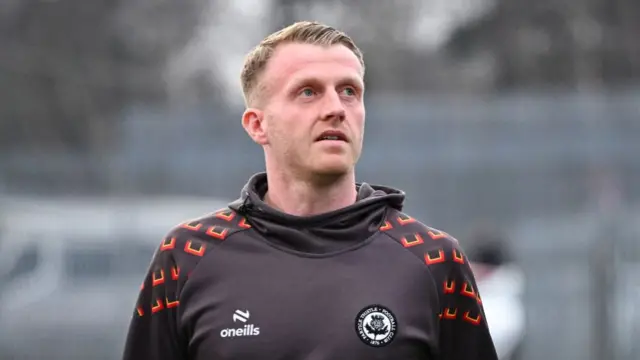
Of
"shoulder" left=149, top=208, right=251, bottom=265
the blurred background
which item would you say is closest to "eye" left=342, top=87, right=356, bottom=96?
"shoulder" left=149, top=208, right=251, bottom=265

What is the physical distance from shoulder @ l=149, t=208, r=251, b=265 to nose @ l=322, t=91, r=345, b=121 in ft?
1.06

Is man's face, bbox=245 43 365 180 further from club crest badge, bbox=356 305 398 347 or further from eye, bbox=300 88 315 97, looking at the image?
→ club crest badge, bbox=356 305 398 347

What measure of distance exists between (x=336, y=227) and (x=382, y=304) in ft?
0.69

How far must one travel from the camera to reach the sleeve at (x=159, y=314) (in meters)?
2.73

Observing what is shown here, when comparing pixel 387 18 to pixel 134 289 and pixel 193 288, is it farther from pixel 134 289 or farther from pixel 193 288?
pixel 193 288

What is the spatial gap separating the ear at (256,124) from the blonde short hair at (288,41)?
3cm

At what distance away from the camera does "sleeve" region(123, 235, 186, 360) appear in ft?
8.97

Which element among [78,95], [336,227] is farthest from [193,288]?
[78,95]

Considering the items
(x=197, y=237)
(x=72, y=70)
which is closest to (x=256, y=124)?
(x=197, y=237)

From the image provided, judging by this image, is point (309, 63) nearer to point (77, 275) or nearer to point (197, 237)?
point (197, 237)

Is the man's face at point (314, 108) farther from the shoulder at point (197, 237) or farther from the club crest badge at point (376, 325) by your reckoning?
the club crest badge at point (376, 325)

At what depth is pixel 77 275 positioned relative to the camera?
11.0 m

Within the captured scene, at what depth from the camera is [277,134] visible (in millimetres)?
2773

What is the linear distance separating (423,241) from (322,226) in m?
0.23
